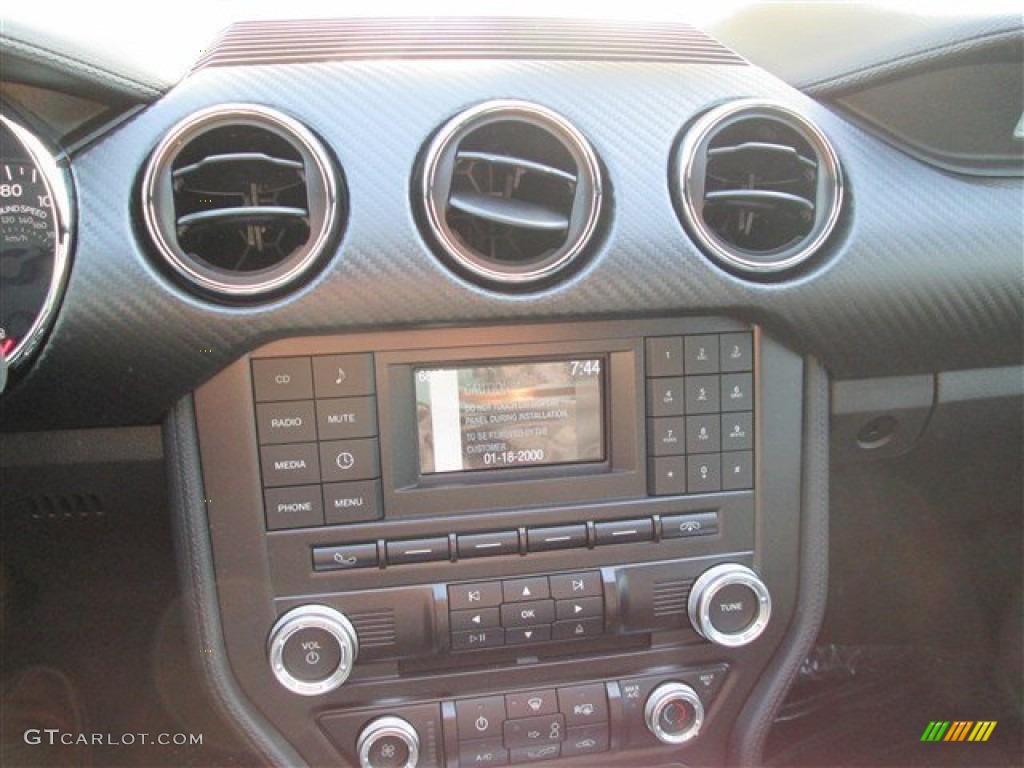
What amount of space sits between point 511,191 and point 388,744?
0.83 meters

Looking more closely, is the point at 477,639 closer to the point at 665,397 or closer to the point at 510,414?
the point at 510,414

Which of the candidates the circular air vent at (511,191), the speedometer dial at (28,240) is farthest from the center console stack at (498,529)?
the speedometer dial at (28,240)

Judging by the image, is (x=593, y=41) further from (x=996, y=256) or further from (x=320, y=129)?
(x=996, y=256)

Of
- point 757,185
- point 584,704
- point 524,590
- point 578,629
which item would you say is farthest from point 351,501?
point 757,185

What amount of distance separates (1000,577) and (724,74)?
128 centimetres

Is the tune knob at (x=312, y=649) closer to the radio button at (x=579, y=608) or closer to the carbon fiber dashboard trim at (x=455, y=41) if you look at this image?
the radio button at (x=579, y=608)

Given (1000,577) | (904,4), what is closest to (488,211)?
(904,4)

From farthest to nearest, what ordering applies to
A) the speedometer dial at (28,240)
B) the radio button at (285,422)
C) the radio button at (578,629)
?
the radio button at (578,629)
the radio button at (285,422)
the speedometer dial at (28,240)

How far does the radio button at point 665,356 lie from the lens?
1145 mm

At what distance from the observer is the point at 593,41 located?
44.0 inches

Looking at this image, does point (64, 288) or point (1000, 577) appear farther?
point (1000, 577)

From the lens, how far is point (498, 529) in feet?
Answer: 3.78

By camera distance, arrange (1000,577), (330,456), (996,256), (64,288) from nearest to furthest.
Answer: (64,288) < (330,456) < (996,256) < (1000,577)

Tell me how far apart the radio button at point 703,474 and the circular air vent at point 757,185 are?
0.29 m
